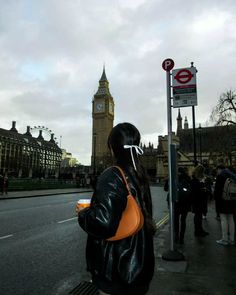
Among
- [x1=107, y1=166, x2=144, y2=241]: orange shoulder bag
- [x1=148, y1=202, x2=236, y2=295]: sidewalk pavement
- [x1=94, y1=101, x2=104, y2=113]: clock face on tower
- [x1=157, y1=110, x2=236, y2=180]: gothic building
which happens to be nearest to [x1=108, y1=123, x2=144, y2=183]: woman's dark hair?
[x1=107, y1=166, x2=144, y2=241]: orange shoulder bag

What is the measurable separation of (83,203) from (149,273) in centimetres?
120

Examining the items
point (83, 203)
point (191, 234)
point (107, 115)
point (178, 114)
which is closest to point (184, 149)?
point (178, 114)

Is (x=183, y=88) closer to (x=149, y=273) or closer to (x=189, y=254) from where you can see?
(x=189, y=254)

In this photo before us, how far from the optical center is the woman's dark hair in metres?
2.31

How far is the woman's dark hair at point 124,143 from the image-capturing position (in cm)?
231


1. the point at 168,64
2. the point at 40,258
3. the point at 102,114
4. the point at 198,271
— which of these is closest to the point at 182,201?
the point at 198,271

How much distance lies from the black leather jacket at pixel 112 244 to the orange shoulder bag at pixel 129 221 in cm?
3

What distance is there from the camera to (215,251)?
6754mm

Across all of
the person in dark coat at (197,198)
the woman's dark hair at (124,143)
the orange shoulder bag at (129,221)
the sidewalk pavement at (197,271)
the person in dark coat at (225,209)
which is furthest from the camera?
the person in dark coat at (197,198)

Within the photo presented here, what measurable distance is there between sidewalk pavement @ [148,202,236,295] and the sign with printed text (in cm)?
319

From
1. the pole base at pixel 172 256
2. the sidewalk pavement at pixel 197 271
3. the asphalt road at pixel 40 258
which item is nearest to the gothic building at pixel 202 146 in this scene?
the asphalt road at pixel 40 258

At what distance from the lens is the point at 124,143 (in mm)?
2355

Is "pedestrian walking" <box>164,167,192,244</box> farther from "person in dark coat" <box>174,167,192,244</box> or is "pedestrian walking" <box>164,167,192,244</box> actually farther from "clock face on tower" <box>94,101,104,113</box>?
"clock face on tower" <box>94,101,104,113</box>

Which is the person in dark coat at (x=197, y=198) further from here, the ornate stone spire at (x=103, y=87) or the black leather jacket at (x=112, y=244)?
the ornate stone spire at (x=103, y=87)
